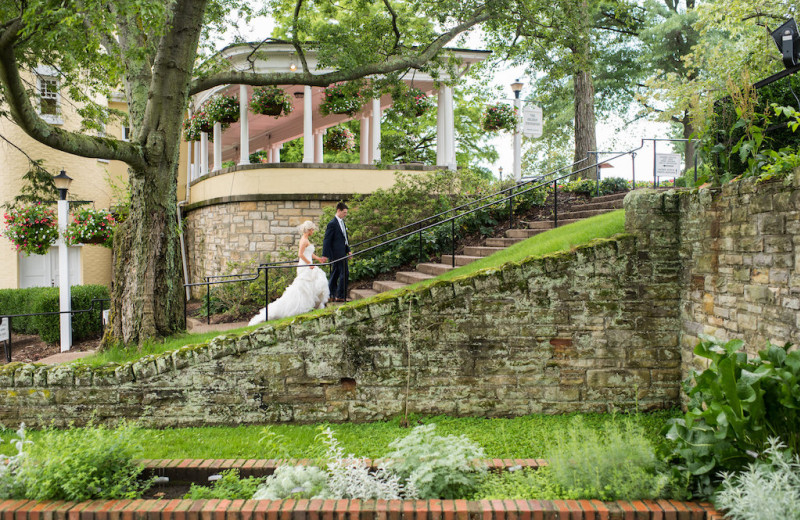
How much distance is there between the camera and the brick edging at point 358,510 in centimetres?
375

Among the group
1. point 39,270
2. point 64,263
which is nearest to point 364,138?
point 64,263

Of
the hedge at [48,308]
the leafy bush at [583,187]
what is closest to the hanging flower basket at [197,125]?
the hedge at [48,308]

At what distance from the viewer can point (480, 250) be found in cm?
1034

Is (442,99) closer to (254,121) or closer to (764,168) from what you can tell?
(254,121)

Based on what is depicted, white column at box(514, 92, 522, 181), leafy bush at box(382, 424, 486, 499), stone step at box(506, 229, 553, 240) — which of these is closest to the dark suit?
stone step at box(506, 229, 553, 240)

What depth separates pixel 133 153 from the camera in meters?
7.93

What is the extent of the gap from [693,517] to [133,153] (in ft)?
25.4

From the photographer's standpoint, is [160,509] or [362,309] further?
[362,309]

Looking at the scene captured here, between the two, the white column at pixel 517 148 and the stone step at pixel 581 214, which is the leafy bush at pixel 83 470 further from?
the white column at pixel 517 148

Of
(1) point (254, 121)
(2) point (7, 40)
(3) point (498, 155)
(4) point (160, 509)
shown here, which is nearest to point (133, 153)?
(2) point (7, 40)

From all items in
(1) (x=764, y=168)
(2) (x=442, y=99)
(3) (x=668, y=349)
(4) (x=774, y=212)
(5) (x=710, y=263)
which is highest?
(2) (x=442, y=99)

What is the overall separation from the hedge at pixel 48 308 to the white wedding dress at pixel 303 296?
238 inches

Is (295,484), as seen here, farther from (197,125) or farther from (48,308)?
(197,125)

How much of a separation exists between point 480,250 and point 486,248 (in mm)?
123
